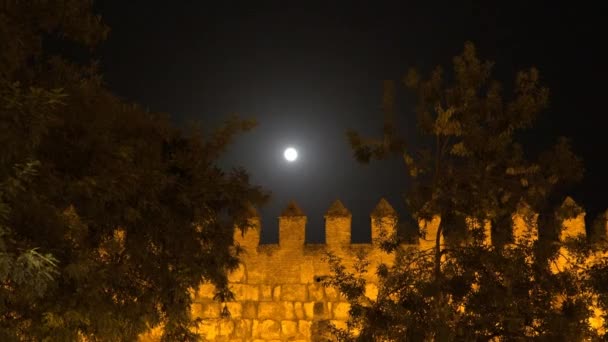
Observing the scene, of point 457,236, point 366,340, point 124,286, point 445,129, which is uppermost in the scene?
point 445,129

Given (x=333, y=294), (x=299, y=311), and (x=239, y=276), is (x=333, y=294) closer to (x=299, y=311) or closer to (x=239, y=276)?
(x=299, y=311)

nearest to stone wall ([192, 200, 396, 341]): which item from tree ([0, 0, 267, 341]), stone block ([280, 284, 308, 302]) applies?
stone block ([280, 284, 308, 302])

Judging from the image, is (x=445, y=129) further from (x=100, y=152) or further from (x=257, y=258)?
(x=257, y=258)

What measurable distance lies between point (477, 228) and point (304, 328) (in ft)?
12.6

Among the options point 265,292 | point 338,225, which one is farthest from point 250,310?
point 338,225

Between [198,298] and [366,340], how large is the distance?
434cm

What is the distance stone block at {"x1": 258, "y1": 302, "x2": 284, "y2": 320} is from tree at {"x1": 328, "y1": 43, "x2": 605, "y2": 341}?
293cm

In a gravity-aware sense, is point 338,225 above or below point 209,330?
above

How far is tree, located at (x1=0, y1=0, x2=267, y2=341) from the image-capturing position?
505 centimetres

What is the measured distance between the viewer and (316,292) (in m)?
10.2

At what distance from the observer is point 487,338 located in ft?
21.7

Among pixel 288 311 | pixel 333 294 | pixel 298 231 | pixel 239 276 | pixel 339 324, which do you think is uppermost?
pixel 298 231

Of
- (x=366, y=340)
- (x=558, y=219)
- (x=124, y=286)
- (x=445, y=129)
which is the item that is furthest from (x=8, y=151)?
(x=558, y=219)

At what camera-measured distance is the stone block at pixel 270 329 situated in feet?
33.5
